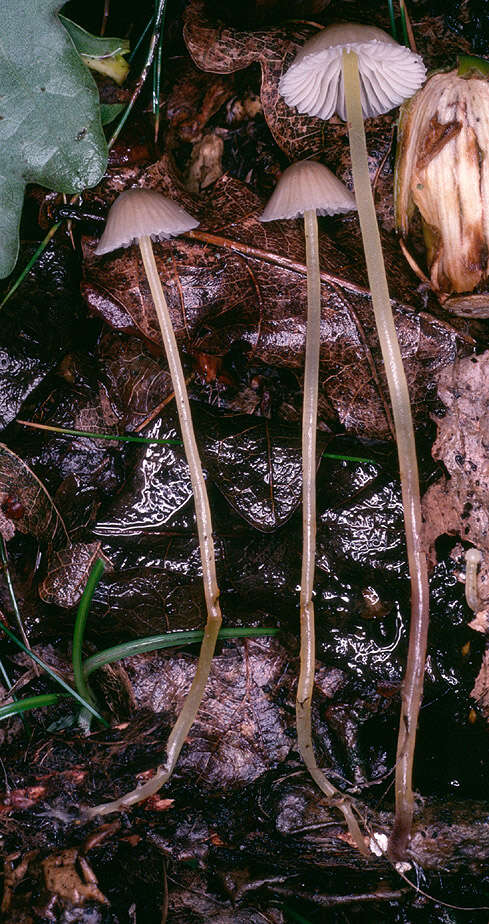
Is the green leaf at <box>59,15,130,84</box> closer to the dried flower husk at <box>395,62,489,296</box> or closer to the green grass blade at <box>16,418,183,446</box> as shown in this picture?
the dried flower husk at <box>395,62,489,296</box>

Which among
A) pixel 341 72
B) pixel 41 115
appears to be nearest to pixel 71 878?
pixel 41 115

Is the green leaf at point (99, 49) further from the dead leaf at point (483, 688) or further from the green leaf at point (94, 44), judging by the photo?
the dead leaf at point (483, 688)

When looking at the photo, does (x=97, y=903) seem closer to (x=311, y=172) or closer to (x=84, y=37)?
(x=311, y=172)

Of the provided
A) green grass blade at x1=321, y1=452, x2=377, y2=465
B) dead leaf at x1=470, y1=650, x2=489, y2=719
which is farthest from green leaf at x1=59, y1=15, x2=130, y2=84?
dead leaf at x1=470, y1=650, x2=489, y2=719

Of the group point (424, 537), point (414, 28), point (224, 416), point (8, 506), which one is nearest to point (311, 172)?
point (414, 28)

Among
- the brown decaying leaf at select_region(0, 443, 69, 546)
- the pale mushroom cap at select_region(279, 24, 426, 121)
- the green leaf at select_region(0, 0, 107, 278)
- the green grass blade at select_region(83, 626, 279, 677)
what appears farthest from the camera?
the brown decaying leaf at select_region(0, 443, 69, 546)
